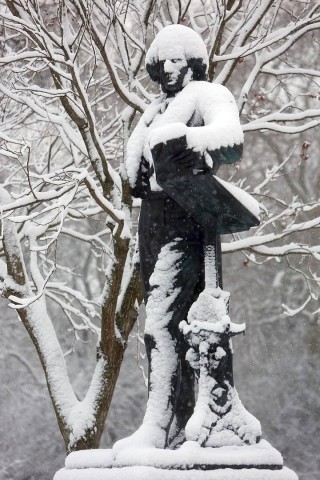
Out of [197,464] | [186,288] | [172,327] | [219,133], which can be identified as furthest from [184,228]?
[197,464]

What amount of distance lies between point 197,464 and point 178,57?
1926 millimetres

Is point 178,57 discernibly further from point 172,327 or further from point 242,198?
point 172,327

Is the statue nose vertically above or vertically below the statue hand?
above

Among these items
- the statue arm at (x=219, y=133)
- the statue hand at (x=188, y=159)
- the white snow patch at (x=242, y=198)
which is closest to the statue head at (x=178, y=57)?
the statue arm at (x=219, y=133)

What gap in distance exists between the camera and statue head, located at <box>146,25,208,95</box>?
3502 mm

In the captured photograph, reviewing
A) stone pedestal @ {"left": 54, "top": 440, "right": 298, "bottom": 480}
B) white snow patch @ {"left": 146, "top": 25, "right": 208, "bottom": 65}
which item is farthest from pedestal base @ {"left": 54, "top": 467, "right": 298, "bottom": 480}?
white snow patch @ {"left": 146, "top": 25, "right": 208, "bottom": 65}

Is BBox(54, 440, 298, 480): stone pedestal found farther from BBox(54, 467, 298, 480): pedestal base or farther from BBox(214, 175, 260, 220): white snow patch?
BBox(214, 175, 260, 220): white snow patch

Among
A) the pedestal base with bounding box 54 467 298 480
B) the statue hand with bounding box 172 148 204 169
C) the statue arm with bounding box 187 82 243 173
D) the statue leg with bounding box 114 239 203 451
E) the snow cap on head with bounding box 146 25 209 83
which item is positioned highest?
the snow cap on head with bounding box 146 25 209 83

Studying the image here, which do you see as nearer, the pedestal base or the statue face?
the pedestal base

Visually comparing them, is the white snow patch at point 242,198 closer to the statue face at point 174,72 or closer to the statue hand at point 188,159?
the statue hand at point 188,159

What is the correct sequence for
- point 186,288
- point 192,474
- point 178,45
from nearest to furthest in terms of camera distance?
1. point 192,474
2. point 186,288
3. point 178,45

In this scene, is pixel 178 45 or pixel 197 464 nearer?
pixel 197 464

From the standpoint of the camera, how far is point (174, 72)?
3.53 meters

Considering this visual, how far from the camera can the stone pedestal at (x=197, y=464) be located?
2.65 m
